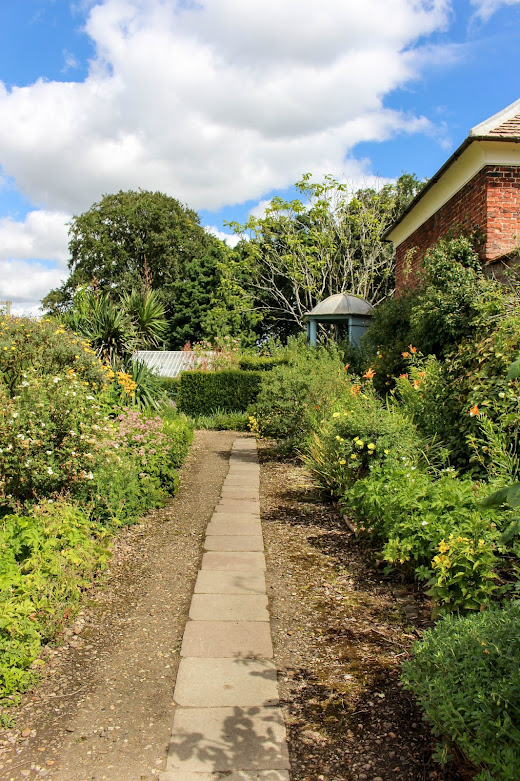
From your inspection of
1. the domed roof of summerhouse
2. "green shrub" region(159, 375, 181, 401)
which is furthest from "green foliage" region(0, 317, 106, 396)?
the domed roof of summerhouse

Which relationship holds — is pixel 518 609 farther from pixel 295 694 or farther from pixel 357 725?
pixel 295 694

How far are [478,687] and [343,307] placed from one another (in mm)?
15170

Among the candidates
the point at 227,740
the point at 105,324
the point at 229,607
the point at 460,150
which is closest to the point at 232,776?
the point at 227,740

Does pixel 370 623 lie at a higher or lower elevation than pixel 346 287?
lower

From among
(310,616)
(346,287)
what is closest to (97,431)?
(310,616)

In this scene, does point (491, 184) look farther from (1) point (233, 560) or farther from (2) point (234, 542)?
(1) point (233, 560)

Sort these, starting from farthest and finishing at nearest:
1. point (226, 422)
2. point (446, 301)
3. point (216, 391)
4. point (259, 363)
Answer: point (259, 363)
point (216, 391)
point (226, 422)
point (446, 301)

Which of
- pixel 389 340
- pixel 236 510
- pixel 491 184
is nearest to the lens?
pixel 236 510

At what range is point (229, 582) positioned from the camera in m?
3.78

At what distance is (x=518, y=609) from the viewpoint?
1.95 metres

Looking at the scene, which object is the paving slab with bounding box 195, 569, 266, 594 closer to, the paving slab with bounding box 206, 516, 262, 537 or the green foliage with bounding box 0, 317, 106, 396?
the paving slab with bounding box 206, 516, 262, 537

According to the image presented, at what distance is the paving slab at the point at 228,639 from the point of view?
2.86 meters

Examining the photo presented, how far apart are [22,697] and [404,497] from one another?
7.42ft

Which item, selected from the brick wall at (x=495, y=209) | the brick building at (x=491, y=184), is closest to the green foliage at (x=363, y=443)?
the brick building at (x=491, y=184)
